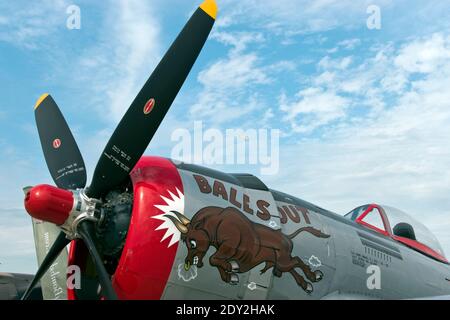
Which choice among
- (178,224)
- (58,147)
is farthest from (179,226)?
(58,147)

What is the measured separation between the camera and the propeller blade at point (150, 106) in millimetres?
5742

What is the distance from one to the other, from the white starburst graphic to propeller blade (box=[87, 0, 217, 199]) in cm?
63

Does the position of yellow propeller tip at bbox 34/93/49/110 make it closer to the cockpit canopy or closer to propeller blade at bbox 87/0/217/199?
propeller blade at bbox 87/0/217/199

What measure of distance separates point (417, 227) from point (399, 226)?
49 centimetres

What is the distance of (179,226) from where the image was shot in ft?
18.9

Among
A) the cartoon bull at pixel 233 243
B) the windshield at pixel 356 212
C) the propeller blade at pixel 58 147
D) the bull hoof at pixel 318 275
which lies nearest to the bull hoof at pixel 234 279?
the cartoon bull at pixel 233 243

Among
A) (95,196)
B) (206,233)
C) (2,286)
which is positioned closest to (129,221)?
(95,196)

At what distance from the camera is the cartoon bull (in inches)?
229

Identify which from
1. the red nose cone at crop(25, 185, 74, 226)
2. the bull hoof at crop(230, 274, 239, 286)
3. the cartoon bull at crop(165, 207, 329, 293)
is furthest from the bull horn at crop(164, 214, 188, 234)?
the red nose cone at crop(25, 185, 74, 226)

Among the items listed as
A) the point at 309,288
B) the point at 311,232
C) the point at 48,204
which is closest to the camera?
the point at 48,204

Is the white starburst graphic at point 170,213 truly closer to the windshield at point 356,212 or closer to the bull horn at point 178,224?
the bull horn at point 178,224

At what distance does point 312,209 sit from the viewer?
7262 millimetres

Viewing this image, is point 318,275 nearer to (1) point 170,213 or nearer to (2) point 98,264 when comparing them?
(1) point 170,213

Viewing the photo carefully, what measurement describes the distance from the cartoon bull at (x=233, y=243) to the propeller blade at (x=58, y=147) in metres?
1.95
